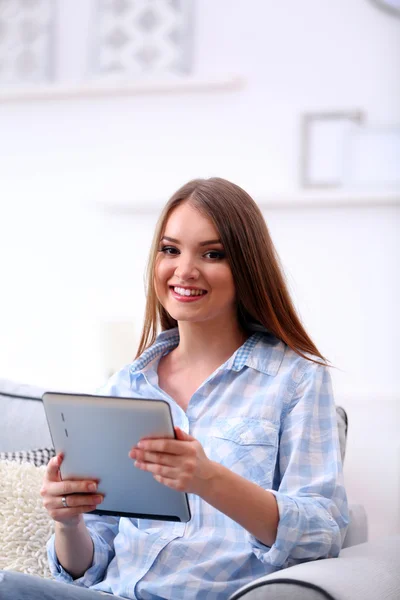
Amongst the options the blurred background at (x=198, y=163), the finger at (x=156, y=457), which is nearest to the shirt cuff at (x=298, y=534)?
the finger at (x=156, y=457)

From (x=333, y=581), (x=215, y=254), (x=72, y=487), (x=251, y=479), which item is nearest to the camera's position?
(x=333, y=581)

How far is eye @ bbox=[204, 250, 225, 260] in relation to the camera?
1465 millimetres

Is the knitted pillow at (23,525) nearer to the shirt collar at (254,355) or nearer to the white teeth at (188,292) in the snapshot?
the shirt collar at (254,355)

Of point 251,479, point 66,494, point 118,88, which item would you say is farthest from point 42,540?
point 118,88

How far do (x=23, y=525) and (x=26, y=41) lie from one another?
6.86ft

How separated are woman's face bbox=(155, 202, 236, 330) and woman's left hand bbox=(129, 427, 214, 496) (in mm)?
368

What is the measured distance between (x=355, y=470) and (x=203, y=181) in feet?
5.07

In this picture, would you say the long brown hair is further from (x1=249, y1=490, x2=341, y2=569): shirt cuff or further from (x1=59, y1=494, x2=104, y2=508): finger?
(x1=59, y1=494, x2=104, y2=508): finger

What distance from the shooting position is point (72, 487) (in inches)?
48.7

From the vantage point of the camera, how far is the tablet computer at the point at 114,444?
44.4 inches

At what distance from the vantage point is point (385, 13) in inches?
109

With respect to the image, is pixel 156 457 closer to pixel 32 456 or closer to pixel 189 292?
pixel 189 292

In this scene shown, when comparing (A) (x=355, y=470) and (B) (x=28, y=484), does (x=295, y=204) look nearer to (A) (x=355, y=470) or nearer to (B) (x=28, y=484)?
(A) (x=355, y=470)

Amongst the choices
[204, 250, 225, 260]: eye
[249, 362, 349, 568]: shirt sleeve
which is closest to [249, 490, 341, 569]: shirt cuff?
[249, 362, 349, 568]: shirt sleeve
